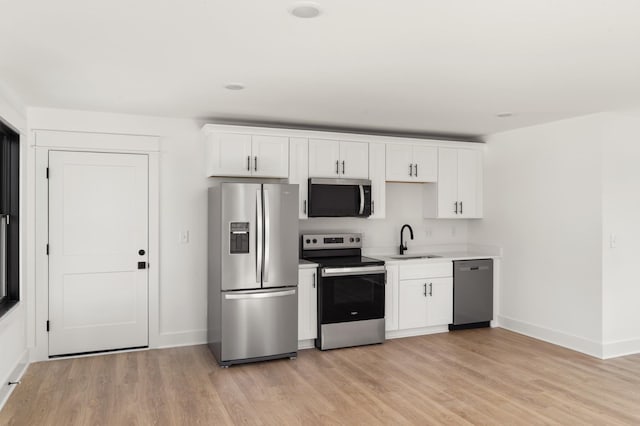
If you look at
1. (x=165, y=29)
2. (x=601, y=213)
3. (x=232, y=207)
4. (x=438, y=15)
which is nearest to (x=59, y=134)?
(x=232, y=207)

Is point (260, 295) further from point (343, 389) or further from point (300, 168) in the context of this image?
point (300, 168)

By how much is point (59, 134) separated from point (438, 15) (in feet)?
12.0

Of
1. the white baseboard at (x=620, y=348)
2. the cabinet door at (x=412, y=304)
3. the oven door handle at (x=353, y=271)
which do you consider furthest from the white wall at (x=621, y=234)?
the oven door handle at (x=353, y=271)

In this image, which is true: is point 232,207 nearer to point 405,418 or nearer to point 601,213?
point 405,418

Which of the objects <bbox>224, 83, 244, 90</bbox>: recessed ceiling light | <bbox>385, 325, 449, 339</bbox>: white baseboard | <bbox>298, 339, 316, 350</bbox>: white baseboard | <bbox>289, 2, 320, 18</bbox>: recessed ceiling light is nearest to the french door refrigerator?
<bbox>298, 339, 316, 350</bbox>: white baseboard

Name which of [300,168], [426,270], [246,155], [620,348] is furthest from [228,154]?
[620,348]

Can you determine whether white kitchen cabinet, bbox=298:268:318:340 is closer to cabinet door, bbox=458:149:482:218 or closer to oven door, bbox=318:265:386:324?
oven door, bbox=318:265:386:324

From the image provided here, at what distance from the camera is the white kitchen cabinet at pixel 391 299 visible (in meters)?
5.11

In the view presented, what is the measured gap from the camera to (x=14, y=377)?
3.81 metres

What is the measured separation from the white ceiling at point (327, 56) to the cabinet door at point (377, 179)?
2.61 ft

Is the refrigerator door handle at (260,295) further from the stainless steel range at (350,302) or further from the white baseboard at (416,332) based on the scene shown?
the white baseboard at (416,332)

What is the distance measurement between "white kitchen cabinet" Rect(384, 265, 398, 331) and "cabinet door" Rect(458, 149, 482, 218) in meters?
1.31

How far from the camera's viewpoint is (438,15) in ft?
7.49

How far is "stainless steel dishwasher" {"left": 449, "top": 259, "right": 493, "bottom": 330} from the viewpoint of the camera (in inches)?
215
